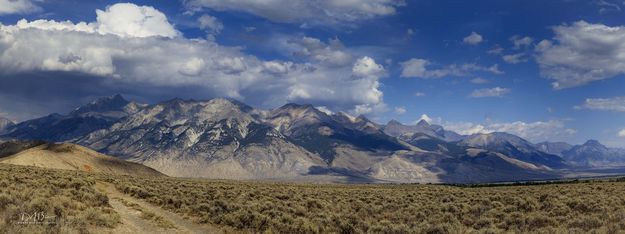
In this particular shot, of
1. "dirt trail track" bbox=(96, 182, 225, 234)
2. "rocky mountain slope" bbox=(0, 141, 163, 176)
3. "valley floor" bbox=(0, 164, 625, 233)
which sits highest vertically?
"rocky mountain slope" bbox=(0, 141, 163, 176)

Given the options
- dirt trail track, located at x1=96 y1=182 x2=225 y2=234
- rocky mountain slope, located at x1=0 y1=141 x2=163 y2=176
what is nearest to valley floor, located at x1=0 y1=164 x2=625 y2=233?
dirt trail track, located at x1=96 y1=182 x2=225 y2=234

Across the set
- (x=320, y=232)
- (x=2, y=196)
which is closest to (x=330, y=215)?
(x=320, y=232)

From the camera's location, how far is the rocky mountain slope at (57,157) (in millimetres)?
139500

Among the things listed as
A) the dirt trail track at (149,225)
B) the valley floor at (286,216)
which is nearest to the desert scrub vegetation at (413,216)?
the valley floor at (286,216)

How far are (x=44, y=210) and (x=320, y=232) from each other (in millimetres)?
14232

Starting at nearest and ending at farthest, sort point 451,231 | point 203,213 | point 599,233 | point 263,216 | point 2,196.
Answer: point 599,233, point 451,231, point 2,196, point 263,216, point 203,213

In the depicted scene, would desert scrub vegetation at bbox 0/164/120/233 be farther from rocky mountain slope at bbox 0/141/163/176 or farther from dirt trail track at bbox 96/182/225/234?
rocky mountain slope at bbox 0/141/163/176

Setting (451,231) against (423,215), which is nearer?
(451,231)

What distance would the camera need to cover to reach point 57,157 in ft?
504

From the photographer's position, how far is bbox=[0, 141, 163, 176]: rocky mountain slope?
139500 mm

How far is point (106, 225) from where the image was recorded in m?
23.3

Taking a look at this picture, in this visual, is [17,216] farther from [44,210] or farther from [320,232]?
[320,232]

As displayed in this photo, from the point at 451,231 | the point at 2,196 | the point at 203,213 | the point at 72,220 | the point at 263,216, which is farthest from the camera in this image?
the point at 203,213
